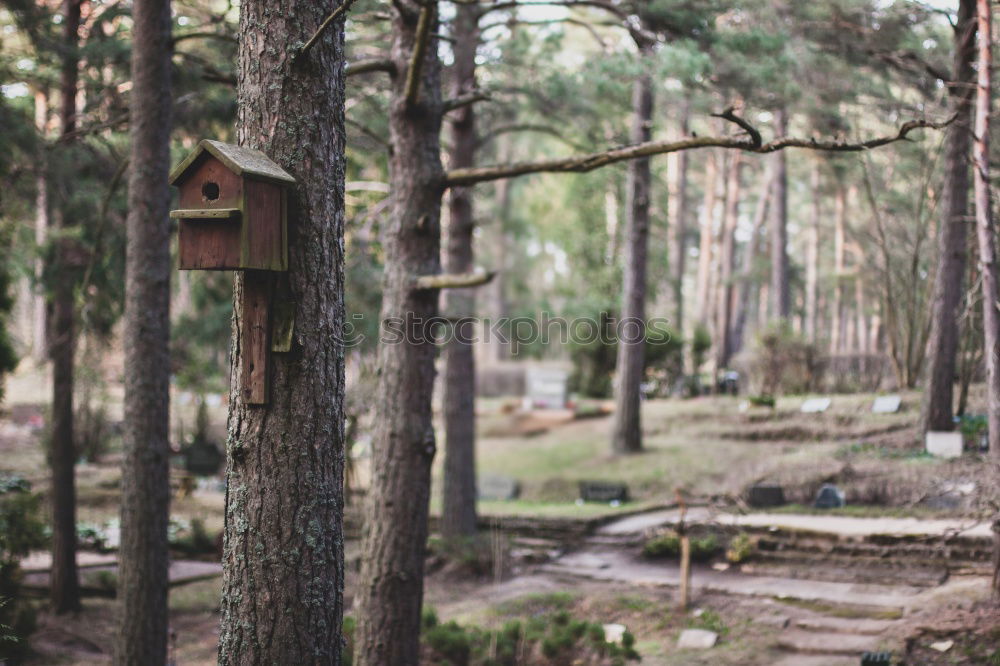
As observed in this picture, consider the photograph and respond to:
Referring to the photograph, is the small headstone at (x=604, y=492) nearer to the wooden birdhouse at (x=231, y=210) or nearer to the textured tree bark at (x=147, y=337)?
the textured tree bark at (x=147, y=337)

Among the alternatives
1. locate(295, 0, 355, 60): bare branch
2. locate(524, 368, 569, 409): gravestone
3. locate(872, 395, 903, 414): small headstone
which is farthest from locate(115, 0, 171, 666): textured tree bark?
locate(524, 368, 569, 409): gravestone

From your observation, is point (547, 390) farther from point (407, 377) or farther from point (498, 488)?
point (407, 377)

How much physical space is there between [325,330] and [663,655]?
17.6 feet

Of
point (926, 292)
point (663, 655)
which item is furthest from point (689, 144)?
point (926, 292)

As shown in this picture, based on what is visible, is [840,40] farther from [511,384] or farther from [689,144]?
[511,384]

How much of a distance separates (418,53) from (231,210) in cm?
194

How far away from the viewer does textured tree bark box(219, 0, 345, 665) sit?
350 centimetres

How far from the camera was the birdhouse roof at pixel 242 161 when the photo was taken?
339 cm

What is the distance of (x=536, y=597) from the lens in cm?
954

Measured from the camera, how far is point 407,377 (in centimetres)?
592

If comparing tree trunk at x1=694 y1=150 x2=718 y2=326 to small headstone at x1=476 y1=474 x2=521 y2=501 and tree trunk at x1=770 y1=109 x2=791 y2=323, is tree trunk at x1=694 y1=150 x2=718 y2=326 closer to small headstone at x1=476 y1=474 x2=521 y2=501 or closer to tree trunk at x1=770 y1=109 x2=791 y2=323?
tree trunk at x1=770 y1=109 x2=791 y2=323

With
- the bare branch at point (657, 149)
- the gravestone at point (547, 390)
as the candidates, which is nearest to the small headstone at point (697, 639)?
the bare branch at point (657, 149)

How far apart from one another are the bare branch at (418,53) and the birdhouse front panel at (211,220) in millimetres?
1498

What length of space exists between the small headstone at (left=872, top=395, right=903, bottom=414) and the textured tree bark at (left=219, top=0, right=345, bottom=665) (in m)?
A: 13.6
